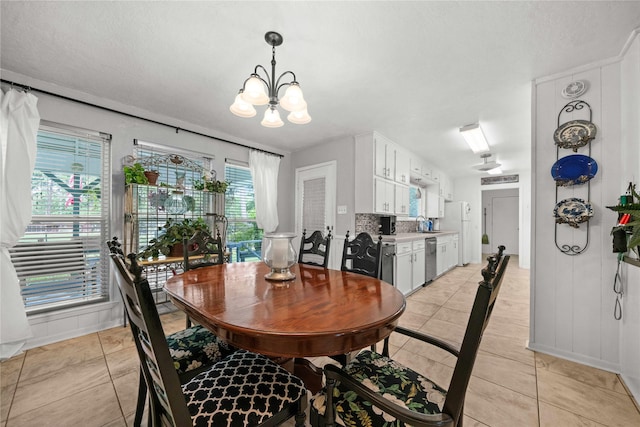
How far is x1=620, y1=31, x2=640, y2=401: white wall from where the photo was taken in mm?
1726

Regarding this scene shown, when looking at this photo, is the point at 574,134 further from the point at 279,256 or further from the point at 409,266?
the point at 279,256

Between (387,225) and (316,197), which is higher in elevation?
(316,197)

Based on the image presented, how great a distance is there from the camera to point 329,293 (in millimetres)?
1402

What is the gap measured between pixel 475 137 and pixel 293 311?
12.3 ft

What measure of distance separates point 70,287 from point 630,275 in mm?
4863

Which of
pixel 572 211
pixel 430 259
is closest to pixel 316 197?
pixel 430 259

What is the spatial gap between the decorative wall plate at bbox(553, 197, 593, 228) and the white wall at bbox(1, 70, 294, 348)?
4.01 m

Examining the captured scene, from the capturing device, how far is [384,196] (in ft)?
13.0

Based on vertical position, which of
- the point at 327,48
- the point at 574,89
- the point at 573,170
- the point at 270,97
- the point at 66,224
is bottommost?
the point at 66,224

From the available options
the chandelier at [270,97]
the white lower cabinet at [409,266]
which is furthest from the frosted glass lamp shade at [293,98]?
the white lower cabinet at [409,266]

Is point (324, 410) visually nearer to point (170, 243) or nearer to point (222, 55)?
point (222, 55)

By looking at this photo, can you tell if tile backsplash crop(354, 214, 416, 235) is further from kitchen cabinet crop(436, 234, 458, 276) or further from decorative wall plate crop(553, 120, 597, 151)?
decorative wall plate crop(553, 120, 597, 151)

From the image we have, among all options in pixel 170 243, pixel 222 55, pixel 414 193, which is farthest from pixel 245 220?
pixel 414 193

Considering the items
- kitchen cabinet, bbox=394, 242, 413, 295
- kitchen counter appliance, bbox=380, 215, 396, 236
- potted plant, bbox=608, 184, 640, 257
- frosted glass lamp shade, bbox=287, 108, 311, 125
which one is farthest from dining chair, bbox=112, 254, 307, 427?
kitchen counter appliance, bbox=380, 215, 396, 236
